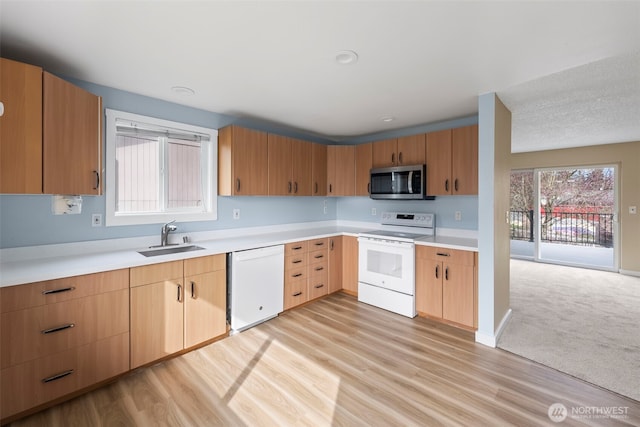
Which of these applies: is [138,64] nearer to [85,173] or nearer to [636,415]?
[85,173]

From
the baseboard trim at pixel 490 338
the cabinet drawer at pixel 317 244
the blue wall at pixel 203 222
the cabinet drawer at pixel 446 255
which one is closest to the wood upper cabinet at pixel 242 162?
the blue wall at pixel 203 222

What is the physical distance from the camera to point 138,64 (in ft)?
6.84

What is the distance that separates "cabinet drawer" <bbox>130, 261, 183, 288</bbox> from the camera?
2.13 metres

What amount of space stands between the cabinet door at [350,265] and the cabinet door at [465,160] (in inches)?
58.0

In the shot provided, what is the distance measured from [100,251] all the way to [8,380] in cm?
104

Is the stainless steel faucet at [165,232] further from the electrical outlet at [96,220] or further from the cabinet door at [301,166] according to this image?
the cabinet door at [301,166]

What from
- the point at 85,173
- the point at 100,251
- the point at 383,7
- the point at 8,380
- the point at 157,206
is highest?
the point at 383,7

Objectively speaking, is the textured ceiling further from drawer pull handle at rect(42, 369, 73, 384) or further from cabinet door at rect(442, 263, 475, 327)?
drawer pull handle at rect(42, 369, 73, 384)

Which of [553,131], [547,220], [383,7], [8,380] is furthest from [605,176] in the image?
[8,380]

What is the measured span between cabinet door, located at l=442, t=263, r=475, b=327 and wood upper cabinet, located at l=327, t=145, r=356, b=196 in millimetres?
1811

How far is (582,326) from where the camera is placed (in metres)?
2.98

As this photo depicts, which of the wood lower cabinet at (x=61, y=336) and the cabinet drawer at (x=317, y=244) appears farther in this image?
the cabinet drawer at (x=317, y=244)

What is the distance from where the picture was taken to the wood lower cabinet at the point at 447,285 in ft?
9.30

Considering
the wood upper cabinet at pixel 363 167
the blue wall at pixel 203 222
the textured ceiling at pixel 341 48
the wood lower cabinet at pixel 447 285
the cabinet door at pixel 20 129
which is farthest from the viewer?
the wood upper cabinet at pixel 363 167
